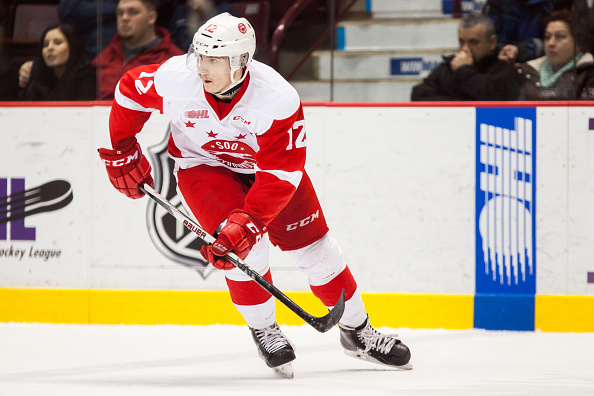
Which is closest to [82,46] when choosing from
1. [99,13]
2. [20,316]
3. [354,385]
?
[99,13]

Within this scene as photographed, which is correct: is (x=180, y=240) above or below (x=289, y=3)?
below

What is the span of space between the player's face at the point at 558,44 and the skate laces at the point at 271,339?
188 cm

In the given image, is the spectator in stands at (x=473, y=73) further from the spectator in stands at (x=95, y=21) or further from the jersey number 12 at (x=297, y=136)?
the spectator in stands at (x=95, y=21)

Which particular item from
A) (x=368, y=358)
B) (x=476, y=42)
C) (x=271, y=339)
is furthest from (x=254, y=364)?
(x=476, y=42)

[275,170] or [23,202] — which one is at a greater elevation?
[275,170]

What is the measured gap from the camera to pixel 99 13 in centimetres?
406

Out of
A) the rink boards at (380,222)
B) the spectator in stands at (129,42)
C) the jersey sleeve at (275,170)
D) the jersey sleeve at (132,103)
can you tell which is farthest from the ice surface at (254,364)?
the spectator in stands at (129,42)

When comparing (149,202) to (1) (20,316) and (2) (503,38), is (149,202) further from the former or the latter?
(2) (503,38)

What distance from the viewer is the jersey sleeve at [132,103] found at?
2.79 meters

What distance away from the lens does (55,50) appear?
4125 mm

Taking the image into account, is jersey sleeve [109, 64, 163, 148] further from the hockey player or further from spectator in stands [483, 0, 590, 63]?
spectator in stands [483, 0, 590, 63]

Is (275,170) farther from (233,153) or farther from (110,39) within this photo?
(110,39)

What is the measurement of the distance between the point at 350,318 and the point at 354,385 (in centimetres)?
38

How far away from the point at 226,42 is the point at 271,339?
1006 millimetres
